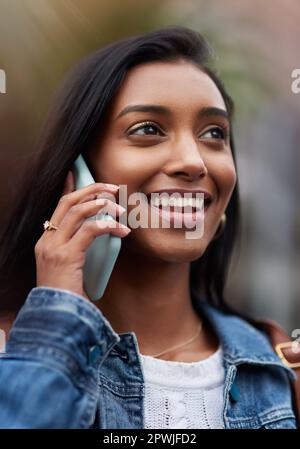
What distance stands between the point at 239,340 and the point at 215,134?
418mm

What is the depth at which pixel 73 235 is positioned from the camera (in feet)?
3.26

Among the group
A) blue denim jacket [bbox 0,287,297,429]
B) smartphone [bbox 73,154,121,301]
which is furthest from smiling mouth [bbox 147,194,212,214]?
blue denim jacket [bbox 0,287,297,429]

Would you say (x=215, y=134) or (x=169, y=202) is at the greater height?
(x=215, y=134)

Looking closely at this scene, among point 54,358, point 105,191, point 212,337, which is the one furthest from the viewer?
point 212,337

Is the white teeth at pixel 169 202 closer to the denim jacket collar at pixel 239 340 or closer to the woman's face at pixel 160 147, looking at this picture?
the woman's face at pixel 160 147

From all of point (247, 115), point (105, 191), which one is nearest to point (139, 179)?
point (105, 191)

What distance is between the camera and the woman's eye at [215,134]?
3.81ft

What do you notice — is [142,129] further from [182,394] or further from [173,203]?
[182,394]

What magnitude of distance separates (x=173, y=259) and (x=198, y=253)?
0.17ft

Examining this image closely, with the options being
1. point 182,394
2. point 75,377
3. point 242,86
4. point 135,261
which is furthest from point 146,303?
point 242,86

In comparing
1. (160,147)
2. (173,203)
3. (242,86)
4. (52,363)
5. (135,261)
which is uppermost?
(242,86)

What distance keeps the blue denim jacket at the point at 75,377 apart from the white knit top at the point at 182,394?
2 cm

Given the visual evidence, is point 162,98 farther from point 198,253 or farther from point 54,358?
point 54,358

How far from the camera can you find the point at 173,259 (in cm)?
110
